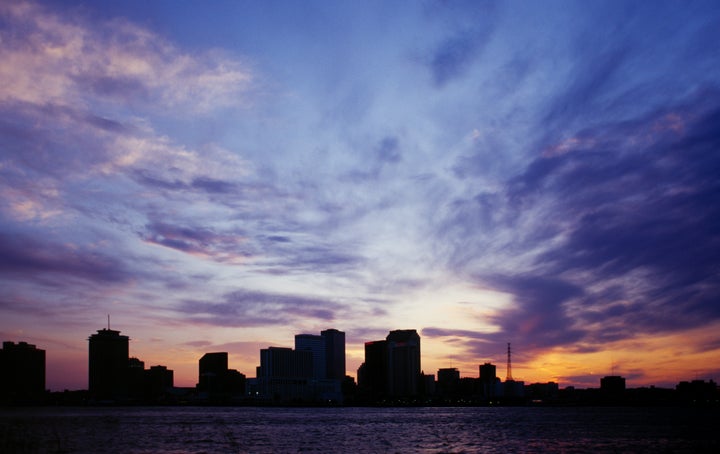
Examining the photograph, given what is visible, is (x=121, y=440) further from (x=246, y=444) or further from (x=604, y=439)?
(x=604, y=439)

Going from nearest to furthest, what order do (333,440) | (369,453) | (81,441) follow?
(369,453), (81,441), (333,440)

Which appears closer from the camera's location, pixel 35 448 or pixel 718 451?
pixel 35 448

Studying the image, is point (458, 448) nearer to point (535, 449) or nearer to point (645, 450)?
point (535, 449)

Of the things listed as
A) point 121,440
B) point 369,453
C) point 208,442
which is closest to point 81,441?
point 121,440

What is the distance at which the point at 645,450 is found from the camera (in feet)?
360

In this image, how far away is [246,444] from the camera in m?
116

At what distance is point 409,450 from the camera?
10438 centimetres

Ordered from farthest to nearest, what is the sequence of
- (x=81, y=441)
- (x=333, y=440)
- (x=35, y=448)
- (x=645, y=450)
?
(x=333, y=440), (x=81, y=441), (x=645, y=450), (x=35, y=448)

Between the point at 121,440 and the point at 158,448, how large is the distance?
24.9m

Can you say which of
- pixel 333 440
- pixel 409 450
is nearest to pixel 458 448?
Result: pixel 409 450

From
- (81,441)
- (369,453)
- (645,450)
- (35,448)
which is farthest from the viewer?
(81,441)

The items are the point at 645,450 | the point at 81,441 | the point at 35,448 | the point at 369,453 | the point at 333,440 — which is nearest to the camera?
the point at 35,448

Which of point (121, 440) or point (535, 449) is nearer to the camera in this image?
point (535, 449)

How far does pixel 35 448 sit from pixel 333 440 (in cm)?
5580
